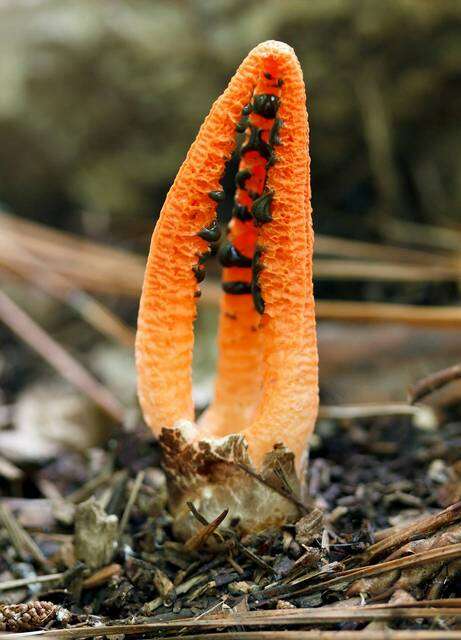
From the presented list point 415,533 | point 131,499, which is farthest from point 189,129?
point 415,533

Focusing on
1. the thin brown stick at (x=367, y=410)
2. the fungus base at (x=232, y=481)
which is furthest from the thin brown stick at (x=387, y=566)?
the thin brown stick at (x=367, y=410)

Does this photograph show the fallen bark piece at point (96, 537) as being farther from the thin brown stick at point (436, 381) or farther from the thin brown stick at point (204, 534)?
the thin brown stick at point (436, 381)

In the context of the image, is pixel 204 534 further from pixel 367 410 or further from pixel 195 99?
pixel 195 99

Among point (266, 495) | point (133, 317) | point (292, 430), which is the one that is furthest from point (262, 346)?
point (133, 317)

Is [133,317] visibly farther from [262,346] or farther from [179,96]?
[262,346]

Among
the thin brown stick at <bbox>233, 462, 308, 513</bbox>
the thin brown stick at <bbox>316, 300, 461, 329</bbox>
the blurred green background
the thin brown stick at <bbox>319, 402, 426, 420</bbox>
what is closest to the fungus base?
the thin brown stick at <bbox>233, 462, 308, 513</bbox>

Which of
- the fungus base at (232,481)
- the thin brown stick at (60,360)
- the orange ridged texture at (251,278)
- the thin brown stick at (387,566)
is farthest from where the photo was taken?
the thin brown stick at (60,360)

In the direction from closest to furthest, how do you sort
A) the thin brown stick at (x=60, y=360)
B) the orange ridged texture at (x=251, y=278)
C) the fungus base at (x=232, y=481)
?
the orange ridged texture at (x=251, y=278), the fungus base at (x=232, y=481), the thin brown stick at (x=60, y=360)
